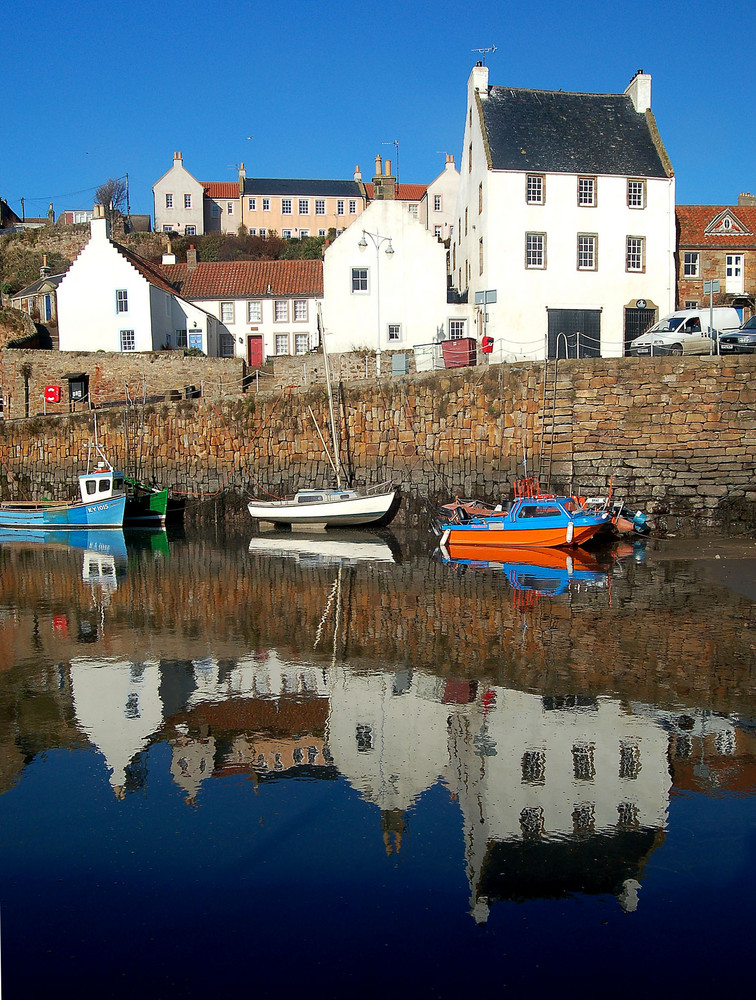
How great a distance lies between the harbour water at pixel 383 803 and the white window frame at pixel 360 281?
2084 centimetres

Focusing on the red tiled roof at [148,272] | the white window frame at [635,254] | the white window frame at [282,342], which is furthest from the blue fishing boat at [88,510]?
the white window frame at [635,254]

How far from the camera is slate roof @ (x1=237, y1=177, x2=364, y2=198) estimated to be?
68.2 m

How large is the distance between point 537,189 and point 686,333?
27.9 ft

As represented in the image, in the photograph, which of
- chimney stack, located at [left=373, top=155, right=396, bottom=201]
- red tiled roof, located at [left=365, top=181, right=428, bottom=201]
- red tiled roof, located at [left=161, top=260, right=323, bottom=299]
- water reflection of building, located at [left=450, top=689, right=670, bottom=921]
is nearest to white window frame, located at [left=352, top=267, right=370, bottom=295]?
chimney stack, located at [left=373, top=155, right=396, bottom=201]

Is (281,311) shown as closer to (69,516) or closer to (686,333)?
(69,516)

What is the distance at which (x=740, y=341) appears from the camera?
2466 cm

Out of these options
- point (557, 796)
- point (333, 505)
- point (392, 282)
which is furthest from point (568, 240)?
point (557, 796)

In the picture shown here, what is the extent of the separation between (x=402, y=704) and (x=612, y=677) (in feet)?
9.32

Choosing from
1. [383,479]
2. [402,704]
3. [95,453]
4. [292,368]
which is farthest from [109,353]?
[402,704]

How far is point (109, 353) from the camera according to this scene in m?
37.2

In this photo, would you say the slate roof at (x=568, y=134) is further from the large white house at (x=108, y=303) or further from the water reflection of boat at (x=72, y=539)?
the water reflection of boat at (x=72, y=539)

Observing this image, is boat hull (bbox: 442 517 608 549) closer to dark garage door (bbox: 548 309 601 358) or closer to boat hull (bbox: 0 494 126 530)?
dark garage door (bbox: 548 309 601 358)

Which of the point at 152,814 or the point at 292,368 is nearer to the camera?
the point at 152,814

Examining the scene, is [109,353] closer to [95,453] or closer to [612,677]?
[95,453]
